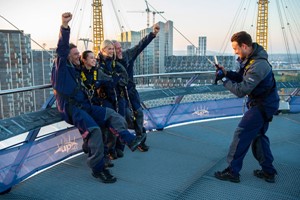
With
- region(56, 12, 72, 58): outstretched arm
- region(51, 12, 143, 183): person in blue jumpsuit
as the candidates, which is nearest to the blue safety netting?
region(51, 12, 143, 183): person in blue jumpsuit

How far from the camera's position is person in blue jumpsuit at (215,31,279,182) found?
8.23ft

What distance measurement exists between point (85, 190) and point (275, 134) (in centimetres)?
319

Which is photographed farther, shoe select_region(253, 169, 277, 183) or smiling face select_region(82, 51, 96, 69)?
smiling face select_region(82, 51, 96, 69)

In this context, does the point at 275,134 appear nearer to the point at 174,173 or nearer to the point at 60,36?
the point at 174,173

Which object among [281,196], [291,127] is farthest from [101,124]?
[291,127]

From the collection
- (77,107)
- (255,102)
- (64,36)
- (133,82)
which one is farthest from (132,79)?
(255,102)

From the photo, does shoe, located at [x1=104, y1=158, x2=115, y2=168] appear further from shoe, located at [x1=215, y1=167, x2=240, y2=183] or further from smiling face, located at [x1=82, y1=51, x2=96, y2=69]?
shoe, located at [x1=215, y1=167, x2=240, y2=183]

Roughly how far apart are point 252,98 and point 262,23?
45.8 metres

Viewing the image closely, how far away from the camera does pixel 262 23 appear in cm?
4347

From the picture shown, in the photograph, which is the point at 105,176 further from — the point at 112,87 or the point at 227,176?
the point at 227,176

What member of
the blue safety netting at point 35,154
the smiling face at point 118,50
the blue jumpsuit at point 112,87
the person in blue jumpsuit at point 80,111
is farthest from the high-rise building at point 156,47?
the person in blue jumpsuit at point 80,111

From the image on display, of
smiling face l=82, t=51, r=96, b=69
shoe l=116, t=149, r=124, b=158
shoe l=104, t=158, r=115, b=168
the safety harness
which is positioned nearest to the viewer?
the safety harness

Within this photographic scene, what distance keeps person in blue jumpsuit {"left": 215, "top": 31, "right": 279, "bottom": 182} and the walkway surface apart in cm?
16

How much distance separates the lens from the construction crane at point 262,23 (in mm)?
42938
